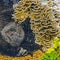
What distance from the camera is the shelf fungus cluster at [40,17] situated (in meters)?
5.88

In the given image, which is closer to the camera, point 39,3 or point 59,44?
point 59,44

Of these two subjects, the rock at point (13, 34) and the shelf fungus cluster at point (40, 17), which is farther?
the rock at point (13, 34)

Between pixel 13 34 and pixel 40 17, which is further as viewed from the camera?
pixel 13 34

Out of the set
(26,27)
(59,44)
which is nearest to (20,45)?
(26,27)

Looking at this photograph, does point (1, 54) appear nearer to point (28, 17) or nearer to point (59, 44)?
point (28, 17)

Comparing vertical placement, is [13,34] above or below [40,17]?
below

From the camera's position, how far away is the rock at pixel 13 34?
6.04 metres

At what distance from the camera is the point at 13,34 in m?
6.07

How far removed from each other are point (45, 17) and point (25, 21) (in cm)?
37

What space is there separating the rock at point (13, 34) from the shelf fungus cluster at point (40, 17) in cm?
15

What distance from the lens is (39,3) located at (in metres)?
5.87

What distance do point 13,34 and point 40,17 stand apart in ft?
1.94

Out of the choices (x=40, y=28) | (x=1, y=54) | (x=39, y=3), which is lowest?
(x=1, y=54)

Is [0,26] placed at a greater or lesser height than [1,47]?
greater
